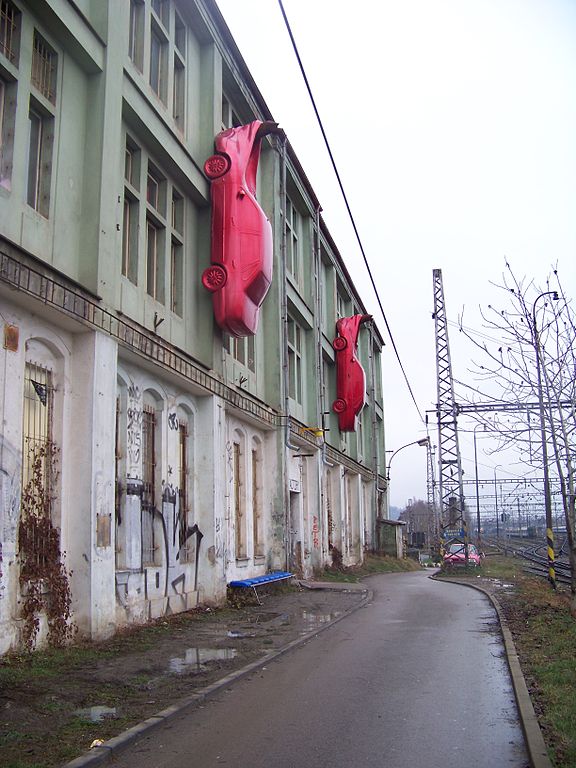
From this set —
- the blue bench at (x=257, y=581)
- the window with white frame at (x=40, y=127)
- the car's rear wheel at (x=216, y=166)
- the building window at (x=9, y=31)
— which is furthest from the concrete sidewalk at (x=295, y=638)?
the car's rear wheel at (x=216, y=166)

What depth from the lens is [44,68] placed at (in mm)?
10719

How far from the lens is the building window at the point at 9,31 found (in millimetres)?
9758

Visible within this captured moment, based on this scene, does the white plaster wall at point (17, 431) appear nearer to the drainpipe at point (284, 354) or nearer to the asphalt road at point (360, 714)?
the asphalt road at point (360, 714)

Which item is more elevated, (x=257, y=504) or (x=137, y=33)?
(x=137, y=33)

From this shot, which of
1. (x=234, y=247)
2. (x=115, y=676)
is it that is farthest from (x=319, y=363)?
(x=115, y=676)

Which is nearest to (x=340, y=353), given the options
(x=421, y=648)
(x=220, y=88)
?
(x=220, y=88)

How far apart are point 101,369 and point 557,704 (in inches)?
288

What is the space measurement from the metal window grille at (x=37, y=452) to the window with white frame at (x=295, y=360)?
15053 millimetres

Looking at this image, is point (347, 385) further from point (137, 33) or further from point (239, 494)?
point (137, 33)

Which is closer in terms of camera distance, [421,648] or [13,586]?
[13,586]

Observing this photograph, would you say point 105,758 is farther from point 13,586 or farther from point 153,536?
point 153,536

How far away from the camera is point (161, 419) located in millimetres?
14430

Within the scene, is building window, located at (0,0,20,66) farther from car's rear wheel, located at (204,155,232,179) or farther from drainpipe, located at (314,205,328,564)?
drainpipe, located at (314,205,328,564)

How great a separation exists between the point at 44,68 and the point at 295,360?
16.5 metres
